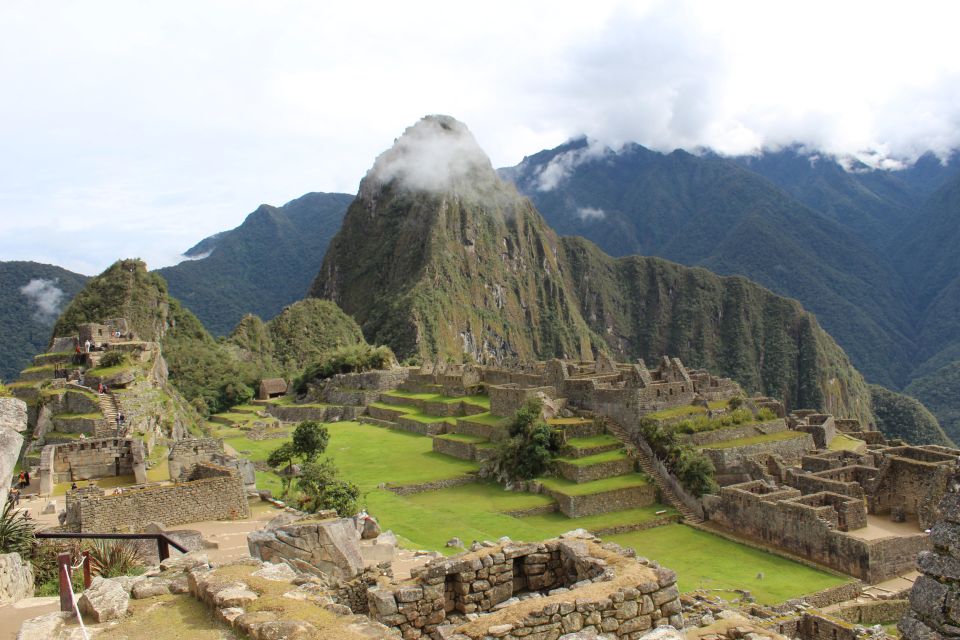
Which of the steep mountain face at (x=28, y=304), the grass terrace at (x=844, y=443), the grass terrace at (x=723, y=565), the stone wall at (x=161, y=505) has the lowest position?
the grass terrace at (x=723, y=565)

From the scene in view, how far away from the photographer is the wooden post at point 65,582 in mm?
5777

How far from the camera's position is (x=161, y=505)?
601 inches

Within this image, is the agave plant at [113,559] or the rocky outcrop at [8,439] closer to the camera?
the rocky outcrop at [8,439]

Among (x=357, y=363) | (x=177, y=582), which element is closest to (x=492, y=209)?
(x=357, y=363)

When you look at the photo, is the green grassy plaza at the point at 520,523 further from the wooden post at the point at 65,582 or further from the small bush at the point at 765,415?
the wooden post at the point at 65,582

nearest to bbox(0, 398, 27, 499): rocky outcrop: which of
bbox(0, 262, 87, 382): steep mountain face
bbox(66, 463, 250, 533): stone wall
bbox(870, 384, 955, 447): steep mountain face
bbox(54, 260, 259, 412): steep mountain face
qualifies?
bbox(66, 463, 250, 533): stone wall

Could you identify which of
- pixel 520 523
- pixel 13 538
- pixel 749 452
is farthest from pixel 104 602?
pixel 749 452

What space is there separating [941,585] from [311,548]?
699 cm

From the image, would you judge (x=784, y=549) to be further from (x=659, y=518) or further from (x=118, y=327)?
(x=118, y=327)

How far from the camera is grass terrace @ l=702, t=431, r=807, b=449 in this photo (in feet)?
99.5

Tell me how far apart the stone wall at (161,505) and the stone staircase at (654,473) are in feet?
59.2

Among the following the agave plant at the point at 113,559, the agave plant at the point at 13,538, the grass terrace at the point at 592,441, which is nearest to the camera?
A: the agave plant at the point at 113,559

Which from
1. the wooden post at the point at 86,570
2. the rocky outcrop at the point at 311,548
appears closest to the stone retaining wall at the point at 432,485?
the rocky outcrop at the point at 311,548

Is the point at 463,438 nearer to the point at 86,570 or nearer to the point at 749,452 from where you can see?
the point at 749,452
